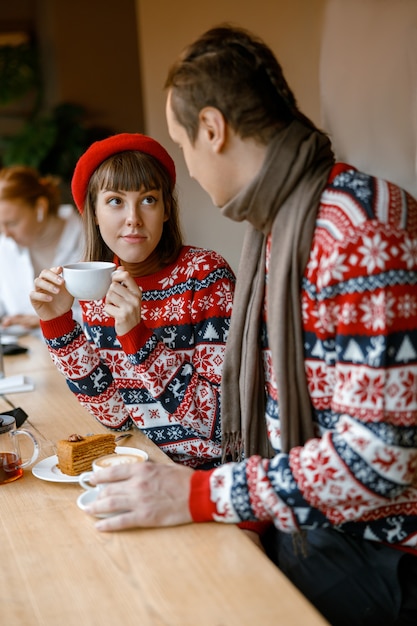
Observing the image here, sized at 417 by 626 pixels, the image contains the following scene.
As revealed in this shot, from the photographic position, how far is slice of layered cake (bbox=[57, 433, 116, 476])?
4.97 feet

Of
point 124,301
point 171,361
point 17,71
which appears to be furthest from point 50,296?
point 17,71

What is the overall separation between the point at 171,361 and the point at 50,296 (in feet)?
1.08

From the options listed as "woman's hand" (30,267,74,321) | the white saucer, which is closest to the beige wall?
"woman's hand" (30,267,74,321)

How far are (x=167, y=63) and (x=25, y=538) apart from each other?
345 cm

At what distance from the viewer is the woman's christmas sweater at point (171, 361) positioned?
72.2 inches

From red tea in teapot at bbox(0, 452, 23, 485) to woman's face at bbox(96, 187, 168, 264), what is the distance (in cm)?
61

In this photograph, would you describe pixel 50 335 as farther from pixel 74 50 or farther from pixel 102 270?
pixel 74 50

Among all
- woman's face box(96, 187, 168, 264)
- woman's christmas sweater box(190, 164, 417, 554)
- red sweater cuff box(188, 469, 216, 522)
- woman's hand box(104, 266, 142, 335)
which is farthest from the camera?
woman's face box(96, 187, 168, 264)

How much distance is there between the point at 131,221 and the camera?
74.0 inches

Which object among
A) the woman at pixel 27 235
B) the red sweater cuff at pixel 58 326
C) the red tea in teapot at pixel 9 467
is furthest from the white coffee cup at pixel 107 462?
the woman at pixel 27 235

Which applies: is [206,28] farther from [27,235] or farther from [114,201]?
[114,201]

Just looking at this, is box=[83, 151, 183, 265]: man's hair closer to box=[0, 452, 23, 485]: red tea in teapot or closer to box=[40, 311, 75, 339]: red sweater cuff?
box=[40, 311, 75, 339]: red sweater cuff

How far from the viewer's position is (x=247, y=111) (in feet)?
4.20

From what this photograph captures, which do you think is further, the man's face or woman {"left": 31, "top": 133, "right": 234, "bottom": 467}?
woman {"left": 31, "top": 133, "right": 234, "bottom": 467}
